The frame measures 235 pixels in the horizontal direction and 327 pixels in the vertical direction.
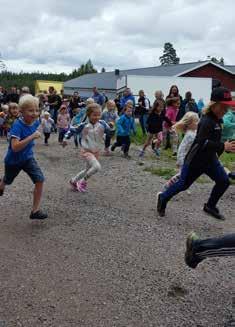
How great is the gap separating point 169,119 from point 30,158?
27.3 ft

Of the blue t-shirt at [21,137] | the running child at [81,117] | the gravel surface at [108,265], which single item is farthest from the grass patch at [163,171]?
the blue t-shirt at [21,137]

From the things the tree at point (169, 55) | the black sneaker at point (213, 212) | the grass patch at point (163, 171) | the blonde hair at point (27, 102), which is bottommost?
the grass patch at point (163, 171)

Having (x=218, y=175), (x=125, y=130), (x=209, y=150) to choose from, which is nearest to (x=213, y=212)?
(x=218, y=175)

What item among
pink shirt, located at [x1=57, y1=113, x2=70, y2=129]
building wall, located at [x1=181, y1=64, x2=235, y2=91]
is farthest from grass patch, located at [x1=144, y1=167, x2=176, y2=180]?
building wall, located at [x1=181, y1=64, x2=235, y2=91]

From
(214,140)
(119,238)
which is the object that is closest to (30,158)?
(119,238)

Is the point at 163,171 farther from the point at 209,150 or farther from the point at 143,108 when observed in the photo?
the point at 143,108

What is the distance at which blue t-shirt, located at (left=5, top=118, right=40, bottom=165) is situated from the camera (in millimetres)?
→ 6105

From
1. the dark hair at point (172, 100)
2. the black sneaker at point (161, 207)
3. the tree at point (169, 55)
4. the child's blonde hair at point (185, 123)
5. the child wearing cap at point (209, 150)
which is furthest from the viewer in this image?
the tree at point (169, 55)

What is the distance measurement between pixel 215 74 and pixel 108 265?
46.8 metres

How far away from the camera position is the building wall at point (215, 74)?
158ft

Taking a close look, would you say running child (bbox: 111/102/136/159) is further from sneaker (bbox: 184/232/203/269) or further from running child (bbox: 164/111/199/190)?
sneaker (bbox: 184/232/203/269)

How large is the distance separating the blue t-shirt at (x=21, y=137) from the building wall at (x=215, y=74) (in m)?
41.9

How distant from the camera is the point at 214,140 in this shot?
664cm

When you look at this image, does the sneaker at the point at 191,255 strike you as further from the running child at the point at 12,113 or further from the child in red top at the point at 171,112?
the child in red top at the point at 171,112
